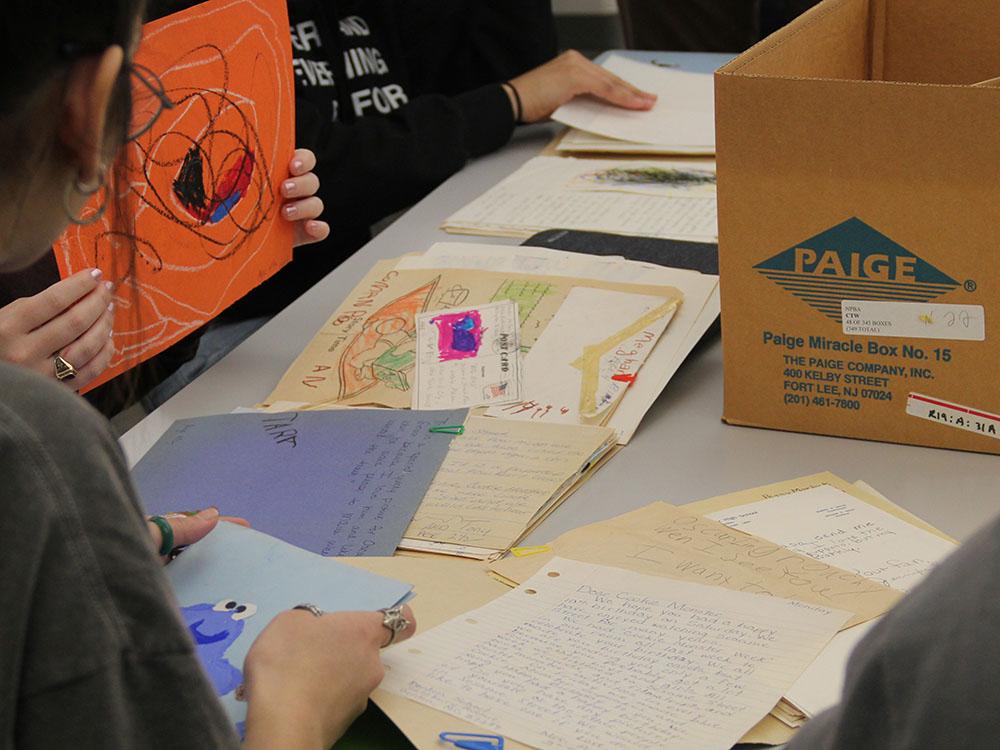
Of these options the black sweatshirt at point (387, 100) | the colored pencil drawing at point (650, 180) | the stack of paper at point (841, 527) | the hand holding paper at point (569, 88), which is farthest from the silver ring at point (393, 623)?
the hand holding paper at point (569, 88)

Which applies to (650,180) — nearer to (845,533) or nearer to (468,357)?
(468,357)

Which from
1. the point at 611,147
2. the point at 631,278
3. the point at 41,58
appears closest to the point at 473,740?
the point at 41,58

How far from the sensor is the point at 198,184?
4.01 feet

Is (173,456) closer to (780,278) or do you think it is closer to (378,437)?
(378,437)

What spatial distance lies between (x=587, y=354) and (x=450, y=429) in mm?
182

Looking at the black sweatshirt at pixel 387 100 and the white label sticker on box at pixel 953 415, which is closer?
the white label sticker on box at pixel 953 415

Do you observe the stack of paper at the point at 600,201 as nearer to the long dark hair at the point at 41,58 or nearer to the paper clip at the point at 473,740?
the paper clip at the point at 473,740

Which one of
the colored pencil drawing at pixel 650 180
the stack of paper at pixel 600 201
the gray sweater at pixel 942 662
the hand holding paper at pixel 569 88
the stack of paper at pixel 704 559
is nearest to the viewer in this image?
the gray sweater at pixel 942 662

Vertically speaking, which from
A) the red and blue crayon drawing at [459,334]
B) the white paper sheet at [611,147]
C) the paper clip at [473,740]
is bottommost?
the paper clip at [473,740]

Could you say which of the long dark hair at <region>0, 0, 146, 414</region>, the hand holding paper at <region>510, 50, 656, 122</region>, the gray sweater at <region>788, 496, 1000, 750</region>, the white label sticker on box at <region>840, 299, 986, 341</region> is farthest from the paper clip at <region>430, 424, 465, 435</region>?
the hand holding paper at <region>510, 50, 656, 122</region>

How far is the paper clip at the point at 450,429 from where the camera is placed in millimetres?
1144

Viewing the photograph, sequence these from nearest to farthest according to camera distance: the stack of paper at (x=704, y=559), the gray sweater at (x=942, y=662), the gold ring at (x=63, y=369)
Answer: the gray sweater at (x=942, y=662)
the stack of paper at (x=704, y=559)
the gold ring at (x=63, y=369)

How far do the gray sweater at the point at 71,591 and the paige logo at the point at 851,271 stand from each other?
0.72m

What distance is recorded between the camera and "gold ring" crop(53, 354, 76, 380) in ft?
3.63
